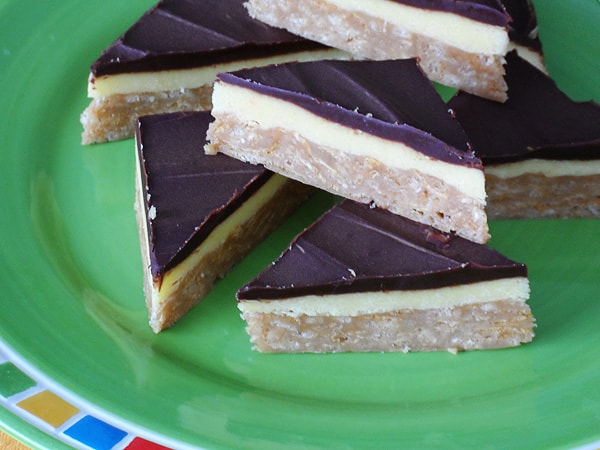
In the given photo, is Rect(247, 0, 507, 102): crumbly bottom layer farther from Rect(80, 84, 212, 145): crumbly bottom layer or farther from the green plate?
the green plate

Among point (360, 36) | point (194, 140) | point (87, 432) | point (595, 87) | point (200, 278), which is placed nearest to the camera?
point (87, 432)

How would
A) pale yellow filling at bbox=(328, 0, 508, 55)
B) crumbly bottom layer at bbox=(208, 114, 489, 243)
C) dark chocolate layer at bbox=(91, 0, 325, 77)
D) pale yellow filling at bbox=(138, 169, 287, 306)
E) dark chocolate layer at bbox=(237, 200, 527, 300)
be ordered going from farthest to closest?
dark chocolate layer at bbox=(91, 0, 325, 77) → pale yellow filling at bbox=(328, 0, 508, 55) → crumbly bottom layer at bbox=(208, 114, 489, 243) → pale yellow filling at bbox=(138, 169, 287, 306) → dark chocolate layer at bbox=(237, 200, 527, 300)

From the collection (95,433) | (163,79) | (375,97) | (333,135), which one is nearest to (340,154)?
(333,135)

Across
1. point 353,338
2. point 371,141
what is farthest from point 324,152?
point 353,338

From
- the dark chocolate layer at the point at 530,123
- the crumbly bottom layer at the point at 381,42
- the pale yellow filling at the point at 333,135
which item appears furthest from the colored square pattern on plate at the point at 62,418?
the crumbly bottom layer at the point at 381,42

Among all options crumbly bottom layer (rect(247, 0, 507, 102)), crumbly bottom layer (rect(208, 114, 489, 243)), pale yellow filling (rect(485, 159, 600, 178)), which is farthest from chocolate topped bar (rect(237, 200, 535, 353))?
crumbly bottom layer (rect(247, 0, 507, 102))

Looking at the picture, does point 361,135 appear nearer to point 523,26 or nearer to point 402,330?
point 402,330

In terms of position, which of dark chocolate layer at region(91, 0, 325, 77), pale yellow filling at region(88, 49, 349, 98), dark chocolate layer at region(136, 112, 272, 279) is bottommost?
dark chocolate layer at region(136, 112, 272, 279)

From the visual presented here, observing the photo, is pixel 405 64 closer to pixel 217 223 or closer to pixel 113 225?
pixel 217 223
